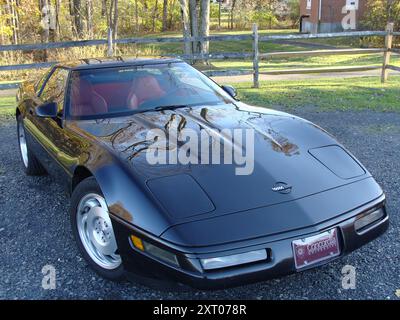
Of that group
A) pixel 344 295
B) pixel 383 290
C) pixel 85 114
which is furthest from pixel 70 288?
pixel 383 290

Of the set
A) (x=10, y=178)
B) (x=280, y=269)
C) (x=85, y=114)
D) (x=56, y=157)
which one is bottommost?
(x=10, y=178)

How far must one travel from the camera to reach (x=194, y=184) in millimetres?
2736

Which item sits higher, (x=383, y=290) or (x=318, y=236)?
(x=318, y=236)

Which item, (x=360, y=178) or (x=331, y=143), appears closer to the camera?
(x=360, y=178)

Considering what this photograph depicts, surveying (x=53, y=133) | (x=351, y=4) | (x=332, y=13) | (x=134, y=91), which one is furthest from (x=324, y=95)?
(x=332, y=13)

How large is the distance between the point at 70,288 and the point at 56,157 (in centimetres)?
126

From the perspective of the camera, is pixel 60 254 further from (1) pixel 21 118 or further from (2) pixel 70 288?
(1) pixel 21 118

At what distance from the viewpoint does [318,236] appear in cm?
254

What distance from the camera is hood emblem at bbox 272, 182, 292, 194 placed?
2748 millimetres

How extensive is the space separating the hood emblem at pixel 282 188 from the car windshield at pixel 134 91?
1523mm

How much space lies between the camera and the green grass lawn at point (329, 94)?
9156 mm

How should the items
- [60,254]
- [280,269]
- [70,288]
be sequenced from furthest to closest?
[60,254] → [70,288] → [280,269]

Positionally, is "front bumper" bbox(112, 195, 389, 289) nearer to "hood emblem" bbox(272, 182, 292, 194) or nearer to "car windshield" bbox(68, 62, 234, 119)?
"hood emblem" bbox(272, 182, 292, 194)

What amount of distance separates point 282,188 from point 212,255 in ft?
2.31
